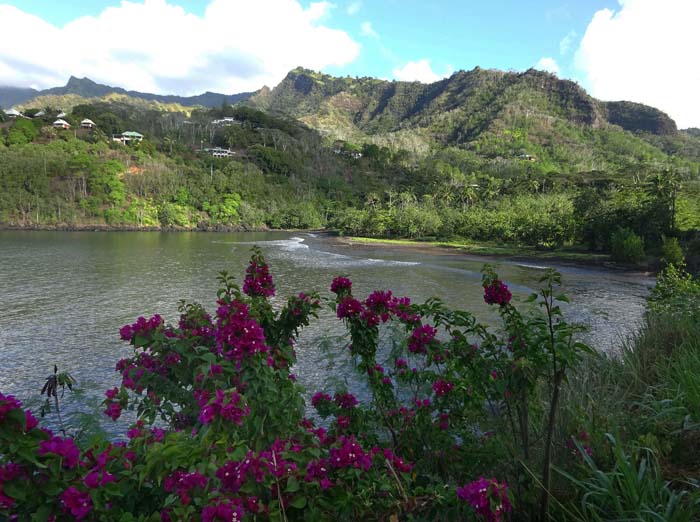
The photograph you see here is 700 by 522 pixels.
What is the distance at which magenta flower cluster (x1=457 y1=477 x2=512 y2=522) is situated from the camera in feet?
7.36

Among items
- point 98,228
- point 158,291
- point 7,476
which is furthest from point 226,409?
point 98,228

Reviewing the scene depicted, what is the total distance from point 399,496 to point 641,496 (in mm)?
1660

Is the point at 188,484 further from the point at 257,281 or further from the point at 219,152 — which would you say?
the point at 219,152

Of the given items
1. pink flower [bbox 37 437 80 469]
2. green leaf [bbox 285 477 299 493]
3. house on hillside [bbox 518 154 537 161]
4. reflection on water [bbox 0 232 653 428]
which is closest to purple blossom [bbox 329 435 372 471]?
green leaf [bbox 285 477 299 493]

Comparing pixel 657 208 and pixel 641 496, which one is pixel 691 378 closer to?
pixel 641 496

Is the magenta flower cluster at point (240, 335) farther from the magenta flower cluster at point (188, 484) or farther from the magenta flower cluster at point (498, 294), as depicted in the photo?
the magenta flower cluster at point (498, 294)

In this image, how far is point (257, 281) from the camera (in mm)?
4266

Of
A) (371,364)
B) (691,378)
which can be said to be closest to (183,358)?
(371,364)

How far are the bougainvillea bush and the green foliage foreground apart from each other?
0.01 meters

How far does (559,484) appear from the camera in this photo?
3.64m

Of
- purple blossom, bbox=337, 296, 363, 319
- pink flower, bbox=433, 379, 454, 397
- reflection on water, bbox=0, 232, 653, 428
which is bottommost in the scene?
reflection on water, bbox=0, 232, 653, 428

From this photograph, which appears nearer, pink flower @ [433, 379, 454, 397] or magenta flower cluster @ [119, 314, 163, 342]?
magenta flower cluster @ [119, 314, 163, 342]

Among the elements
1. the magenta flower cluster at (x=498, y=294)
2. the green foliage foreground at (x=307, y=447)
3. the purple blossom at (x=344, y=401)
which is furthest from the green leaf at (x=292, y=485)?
the magenta flower cluster at (x=498, y=294)

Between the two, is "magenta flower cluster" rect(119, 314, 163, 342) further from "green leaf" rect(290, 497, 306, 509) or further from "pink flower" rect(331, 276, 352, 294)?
"green leaf" rect(290, 497, 306, 509)
